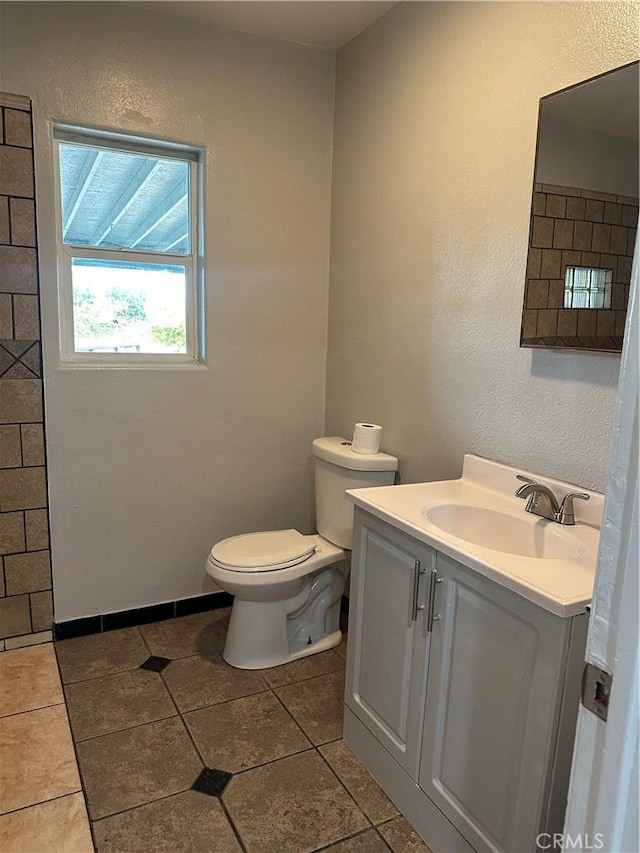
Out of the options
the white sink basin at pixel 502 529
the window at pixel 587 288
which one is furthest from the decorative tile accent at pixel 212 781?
the window at pixel 587 288

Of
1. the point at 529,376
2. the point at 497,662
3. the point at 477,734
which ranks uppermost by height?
the point at 529,376

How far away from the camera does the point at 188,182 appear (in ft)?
8.36

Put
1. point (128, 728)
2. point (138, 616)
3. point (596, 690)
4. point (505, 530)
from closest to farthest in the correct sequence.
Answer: point (596, 690) → point (505, 530) → point (128, 728) → point (138, 616)

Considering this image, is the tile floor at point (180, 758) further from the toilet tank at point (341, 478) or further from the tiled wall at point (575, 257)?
the tiled wall at point (575, 257)

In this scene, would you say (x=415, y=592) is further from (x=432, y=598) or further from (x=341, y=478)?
(x=341, y=478)

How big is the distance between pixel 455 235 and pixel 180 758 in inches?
75.1

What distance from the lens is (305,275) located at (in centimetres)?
274

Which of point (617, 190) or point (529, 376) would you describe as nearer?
point (617, 190)

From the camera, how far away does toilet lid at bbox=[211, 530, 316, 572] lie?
7.15 ft

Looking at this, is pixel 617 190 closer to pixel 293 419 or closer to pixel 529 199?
pixel 529 199

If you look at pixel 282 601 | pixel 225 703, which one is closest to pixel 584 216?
pixel 282 601

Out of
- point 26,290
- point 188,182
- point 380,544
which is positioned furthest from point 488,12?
point 26,290

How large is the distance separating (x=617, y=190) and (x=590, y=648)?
1.27 meters

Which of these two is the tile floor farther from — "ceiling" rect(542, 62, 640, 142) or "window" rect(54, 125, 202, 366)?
"ceiling" rect(542, 62, 640, 142)
